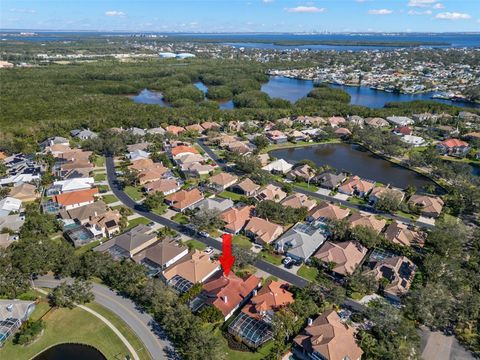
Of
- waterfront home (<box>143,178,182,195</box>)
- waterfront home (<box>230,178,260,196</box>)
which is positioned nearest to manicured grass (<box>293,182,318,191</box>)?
waterfront home (<box>230,178,260,196</box>)

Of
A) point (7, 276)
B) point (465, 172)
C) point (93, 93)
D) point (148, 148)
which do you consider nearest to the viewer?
point (7, 276)

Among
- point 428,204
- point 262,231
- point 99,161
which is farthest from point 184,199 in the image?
point 428,204

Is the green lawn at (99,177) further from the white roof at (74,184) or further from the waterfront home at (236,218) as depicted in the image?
the waterfront home at (236,218)

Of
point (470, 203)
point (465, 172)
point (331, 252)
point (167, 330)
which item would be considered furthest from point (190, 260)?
point (465, 172)

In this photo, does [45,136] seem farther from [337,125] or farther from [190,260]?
[337,125]

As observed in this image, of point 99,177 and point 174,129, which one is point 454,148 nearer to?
point 174,129
